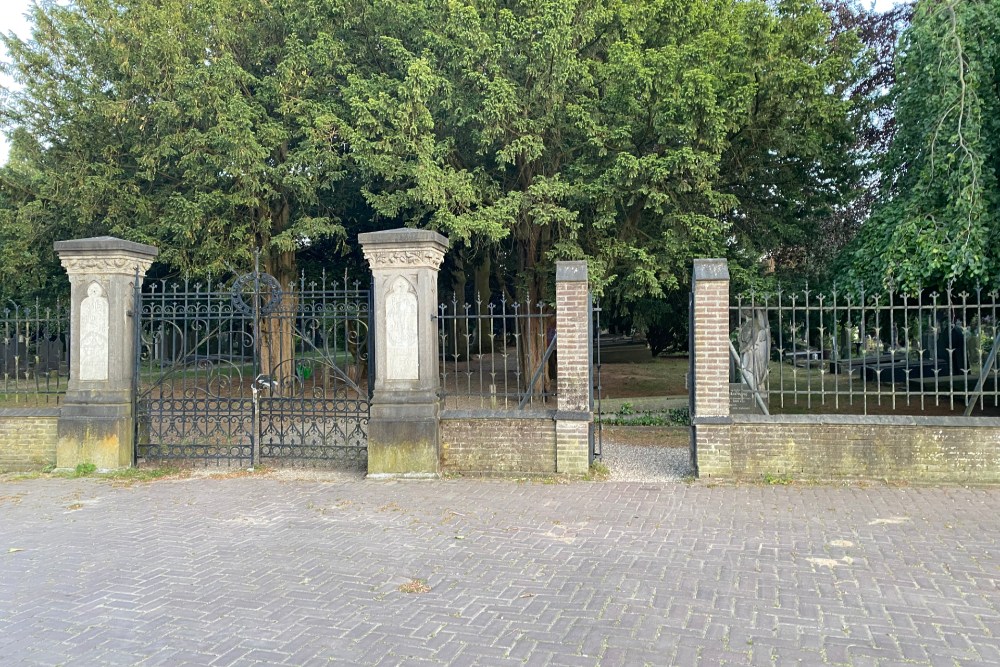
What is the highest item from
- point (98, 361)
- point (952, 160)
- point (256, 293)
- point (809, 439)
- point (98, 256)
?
point (952, 160)

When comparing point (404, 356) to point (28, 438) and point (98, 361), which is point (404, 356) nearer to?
point (98, 361)

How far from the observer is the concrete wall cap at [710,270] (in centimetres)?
771

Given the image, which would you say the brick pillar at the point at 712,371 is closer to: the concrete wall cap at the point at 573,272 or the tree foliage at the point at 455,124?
the concrete wall cap at the point at 573,272

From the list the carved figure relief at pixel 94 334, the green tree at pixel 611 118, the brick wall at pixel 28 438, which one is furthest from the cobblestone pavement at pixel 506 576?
the green tree at pixel 611 118

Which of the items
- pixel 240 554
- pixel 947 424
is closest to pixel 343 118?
pixel 240 554

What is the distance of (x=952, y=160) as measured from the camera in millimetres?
9750

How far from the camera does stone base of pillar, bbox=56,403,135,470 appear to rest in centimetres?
852

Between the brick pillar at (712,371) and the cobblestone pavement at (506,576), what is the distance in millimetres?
474

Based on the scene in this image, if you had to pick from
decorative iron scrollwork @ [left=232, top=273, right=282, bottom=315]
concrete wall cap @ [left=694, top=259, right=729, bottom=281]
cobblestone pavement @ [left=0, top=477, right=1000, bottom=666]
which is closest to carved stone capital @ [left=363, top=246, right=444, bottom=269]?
decorative iron scrollwork @ [left=232, top=273, right=282, bottom=315]

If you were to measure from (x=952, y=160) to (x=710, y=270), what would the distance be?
479cm

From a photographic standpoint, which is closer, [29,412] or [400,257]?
[400,257]

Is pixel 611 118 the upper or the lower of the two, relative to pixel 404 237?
upper

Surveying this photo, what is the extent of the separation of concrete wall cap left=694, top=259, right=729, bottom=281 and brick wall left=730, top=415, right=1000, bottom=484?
1.60 meters

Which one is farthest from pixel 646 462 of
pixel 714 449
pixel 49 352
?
pixel 49 352
